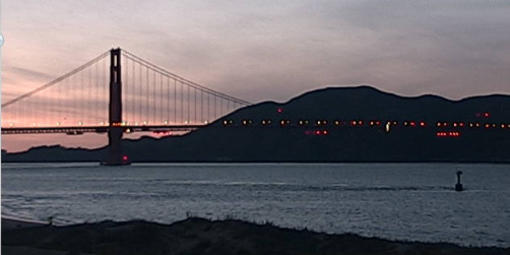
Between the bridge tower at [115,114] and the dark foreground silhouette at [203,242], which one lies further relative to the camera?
the bridge tower at [115,114]

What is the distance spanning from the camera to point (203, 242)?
1582 centimetres

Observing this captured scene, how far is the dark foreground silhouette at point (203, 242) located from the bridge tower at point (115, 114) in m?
77.0

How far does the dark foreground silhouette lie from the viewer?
48.5 ft

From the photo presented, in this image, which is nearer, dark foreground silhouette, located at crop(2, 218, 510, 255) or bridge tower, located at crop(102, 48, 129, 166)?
dark foreground silhouette, located at crop(2, 218, 510, 255)

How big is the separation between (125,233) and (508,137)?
14858 cm

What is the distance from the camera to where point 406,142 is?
17162 centimetres

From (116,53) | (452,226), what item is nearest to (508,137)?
(116,53)

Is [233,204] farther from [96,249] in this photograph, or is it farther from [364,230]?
[96,249]

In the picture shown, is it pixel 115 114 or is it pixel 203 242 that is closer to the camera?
pixel 203 242

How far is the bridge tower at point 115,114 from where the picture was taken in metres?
94.0

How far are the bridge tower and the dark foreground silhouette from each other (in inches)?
3033

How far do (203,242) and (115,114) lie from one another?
→ 81.4 m

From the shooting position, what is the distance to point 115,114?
315ft

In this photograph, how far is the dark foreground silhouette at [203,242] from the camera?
48.5 feet
